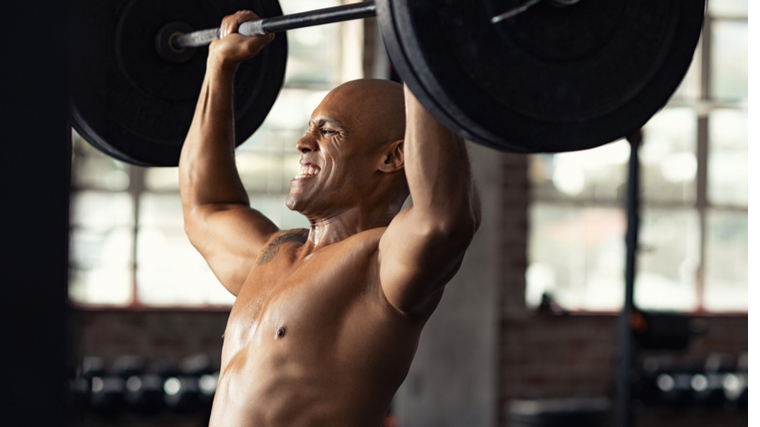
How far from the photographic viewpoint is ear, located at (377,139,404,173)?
1.33 m

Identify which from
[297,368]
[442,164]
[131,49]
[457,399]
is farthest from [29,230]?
[457,399]

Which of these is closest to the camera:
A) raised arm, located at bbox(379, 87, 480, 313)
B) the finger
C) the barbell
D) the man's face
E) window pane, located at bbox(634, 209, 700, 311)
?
the barbell

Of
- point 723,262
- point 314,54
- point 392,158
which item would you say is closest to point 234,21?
point 392,158

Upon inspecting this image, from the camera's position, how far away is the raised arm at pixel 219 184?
148cm

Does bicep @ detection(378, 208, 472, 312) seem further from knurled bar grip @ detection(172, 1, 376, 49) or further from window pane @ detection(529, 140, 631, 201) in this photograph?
window pane @ detection(529, 140, 631, 201)

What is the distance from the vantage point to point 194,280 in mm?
4660

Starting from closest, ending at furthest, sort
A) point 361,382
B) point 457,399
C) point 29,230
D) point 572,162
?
point 29,230 → point 361,382 → point 457,399 → point 572,162

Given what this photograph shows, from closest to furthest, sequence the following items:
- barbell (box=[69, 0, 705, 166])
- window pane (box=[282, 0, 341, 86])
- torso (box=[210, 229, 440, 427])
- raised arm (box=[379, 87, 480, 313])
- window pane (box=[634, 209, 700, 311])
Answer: barbell (box=[69, 0, 705, 166]) → raised arm (box=[379, 87, 480, 313]) → torso (box=[210, 229, 440, 427]) → window pane (box=[282, 0, 341, 86]) → window pane (box=[634, 209, 700, 311])

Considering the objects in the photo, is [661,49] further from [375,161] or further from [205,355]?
[205,355]

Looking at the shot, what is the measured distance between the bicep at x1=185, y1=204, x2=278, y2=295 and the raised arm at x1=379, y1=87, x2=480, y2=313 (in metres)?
0.43

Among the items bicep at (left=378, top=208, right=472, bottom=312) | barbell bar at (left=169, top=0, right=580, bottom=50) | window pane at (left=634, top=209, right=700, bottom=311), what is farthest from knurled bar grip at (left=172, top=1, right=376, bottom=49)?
window pane at (left=634, top=209, right=700, bottom=311)

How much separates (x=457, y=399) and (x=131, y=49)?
131 inches

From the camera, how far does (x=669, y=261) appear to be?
5008 millimetres

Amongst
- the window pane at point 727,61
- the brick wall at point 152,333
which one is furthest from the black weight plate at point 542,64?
the window pane at point 727,61
